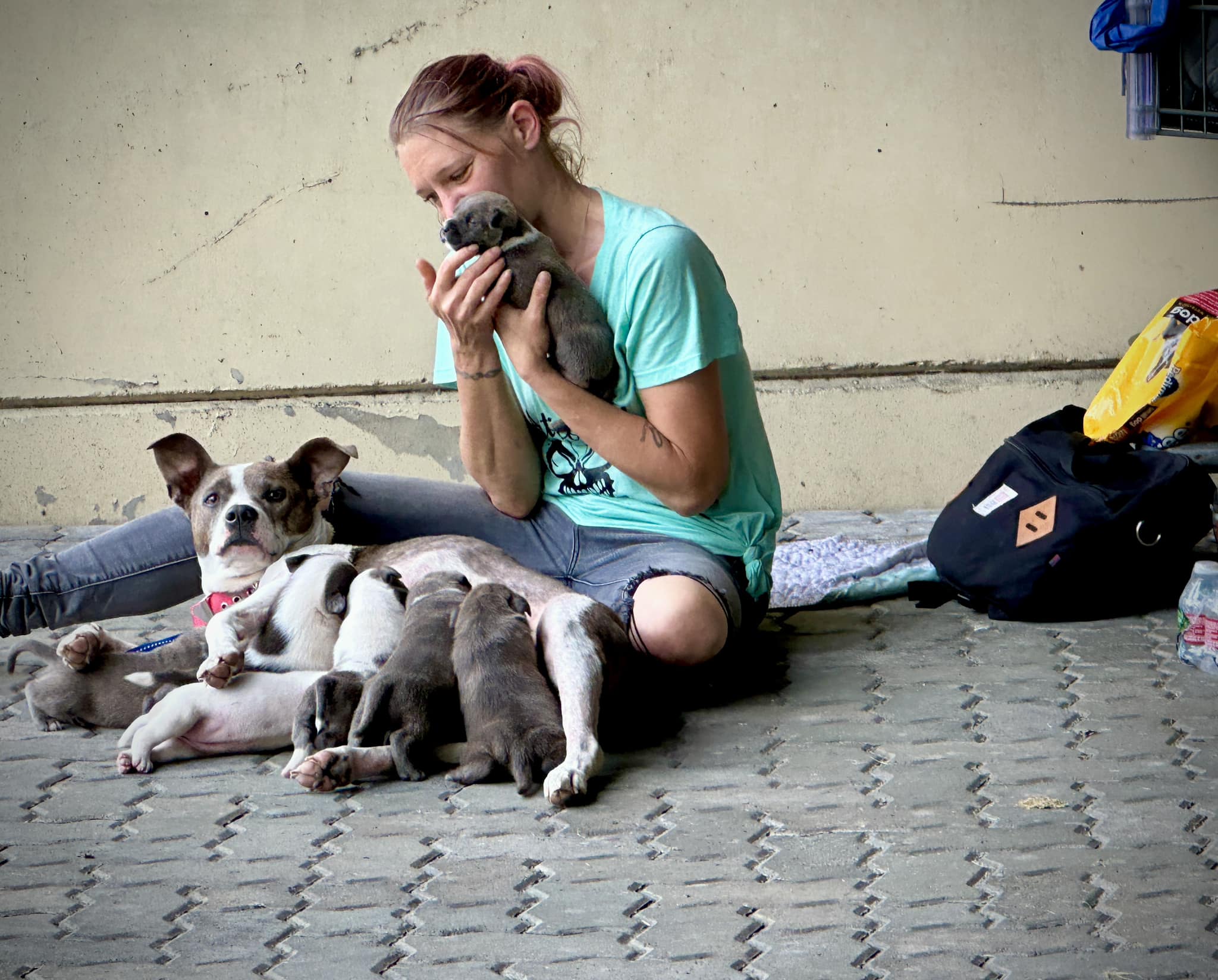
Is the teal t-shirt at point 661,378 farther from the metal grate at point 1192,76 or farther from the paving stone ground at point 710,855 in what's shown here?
the metal grate at point 1192,76

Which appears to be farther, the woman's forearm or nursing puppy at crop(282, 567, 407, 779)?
the woman's forearm

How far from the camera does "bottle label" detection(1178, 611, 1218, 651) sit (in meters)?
3.10

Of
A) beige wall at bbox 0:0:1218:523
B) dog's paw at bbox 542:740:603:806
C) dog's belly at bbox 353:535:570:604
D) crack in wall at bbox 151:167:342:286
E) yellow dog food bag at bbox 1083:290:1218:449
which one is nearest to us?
dog's paw at bbox 542:740:603:806

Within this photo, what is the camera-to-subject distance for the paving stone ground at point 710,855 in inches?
77.7

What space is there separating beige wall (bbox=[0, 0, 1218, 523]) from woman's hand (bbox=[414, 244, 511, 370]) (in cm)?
209

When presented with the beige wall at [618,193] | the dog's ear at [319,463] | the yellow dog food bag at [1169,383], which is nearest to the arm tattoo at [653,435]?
the dog's ear at [319,463]

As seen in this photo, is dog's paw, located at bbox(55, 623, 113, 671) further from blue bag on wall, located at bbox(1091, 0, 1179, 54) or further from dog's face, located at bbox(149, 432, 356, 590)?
blue bag on wall, located at bbox(1091, 0, 1179, 54)

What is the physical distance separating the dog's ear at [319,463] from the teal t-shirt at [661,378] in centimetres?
33

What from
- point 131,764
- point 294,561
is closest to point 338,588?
point 294,561

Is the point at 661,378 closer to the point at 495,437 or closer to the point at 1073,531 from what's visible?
the point at 495,437

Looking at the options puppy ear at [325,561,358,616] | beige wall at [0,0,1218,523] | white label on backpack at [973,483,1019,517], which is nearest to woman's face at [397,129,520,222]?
puppy ear at [325,561,358,616]

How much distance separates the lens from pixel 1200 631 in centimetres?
313

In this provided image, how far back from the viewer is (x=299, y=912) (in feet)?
6.97

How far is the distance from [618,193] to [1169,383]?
7.00 ft
